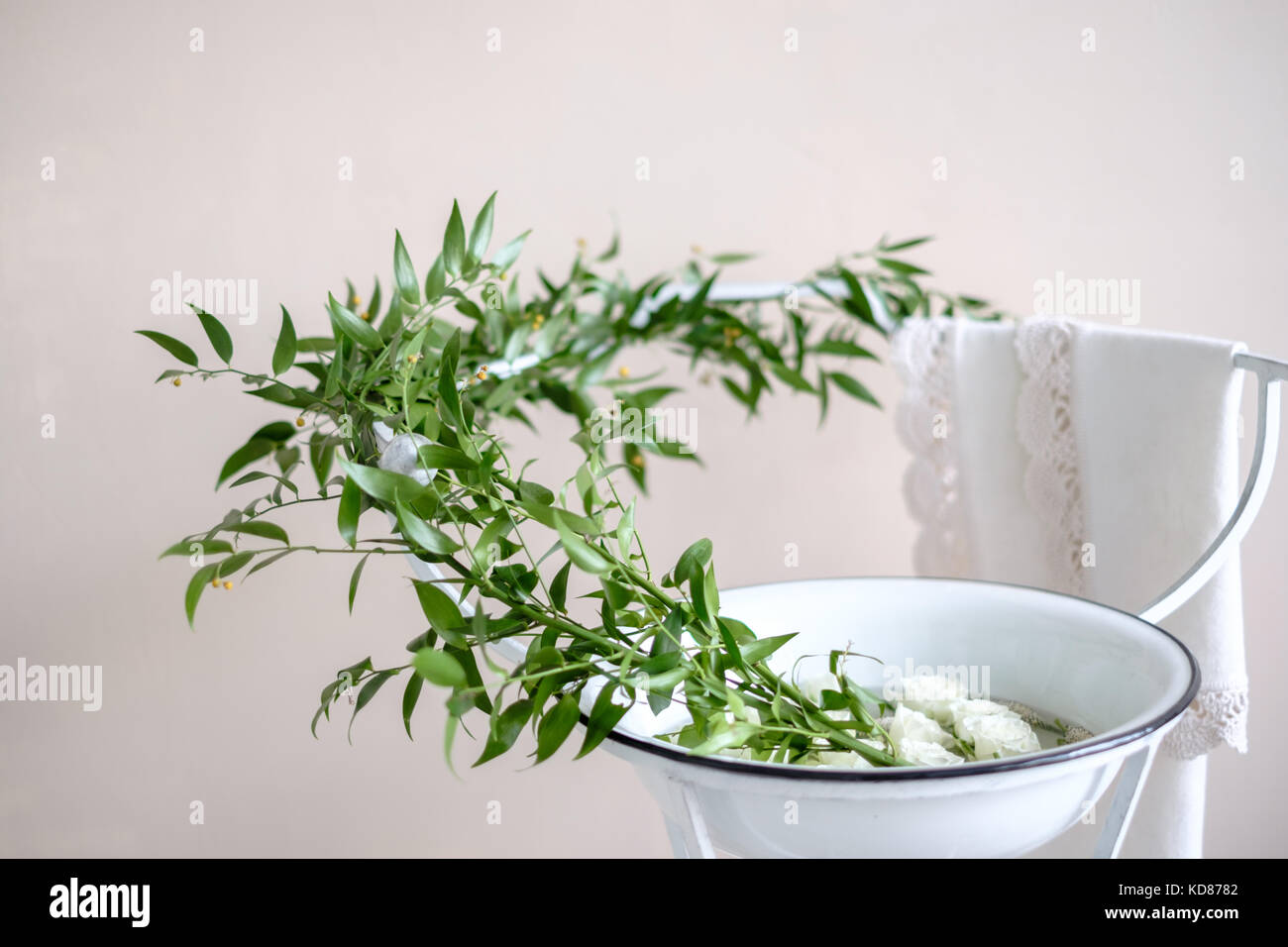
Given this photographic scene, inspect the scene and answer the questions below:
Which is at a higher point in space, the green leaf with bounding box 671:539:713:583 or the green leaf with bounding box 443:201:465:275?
the green leaf with bounding box 443:201:465:275

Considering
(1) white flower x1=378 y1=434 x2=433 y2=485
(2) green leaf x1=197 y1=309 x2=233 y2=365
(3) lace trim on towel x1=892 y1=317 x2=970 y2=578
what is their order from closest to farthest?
(1) white flower x1=378 y1=434 x2=433 y2=485 → (2) green leaf x1=197 y1=309 x2=233 y2=365 → (3) lace trim on towel x1=892 y1=317 x2=970 y2=578

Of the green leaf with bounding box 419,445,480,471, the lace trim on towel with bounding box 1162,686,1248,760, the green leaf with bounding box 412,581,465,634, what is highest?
the green leaf with bounding box 419,445,480,471

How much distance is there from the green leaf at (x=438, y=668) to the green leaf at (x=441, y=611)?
6 cm

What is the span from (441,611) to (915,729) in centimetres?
22

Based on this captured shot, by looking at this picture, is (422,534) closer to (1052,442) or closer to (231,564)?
(231,564)

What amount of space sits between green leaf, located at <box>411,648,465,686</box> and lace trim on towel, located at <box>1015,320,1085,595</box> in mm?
571

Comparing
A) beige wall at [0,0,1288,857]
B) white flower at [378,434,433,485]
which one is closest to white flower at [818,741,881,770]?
white flower at [378,434,433,485]

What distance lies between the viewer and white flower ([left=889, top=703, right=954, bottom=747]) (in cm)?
46

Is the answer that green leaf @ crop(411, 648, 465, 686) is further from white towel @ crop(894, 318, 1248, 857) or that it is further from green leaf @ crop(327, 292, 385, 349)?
white towel @ crop(894, 318, 1248, 857)

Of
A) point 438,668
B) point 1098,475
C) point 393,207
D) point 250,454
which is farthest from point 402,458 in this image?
point 393,207

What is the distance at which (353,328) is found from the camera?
60cm

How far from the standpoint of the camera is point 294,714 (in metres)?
1.47

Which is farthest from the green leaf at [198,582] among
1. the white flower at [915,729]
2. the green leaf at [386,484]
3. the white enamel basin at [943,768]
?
the white flower at [915,729]
